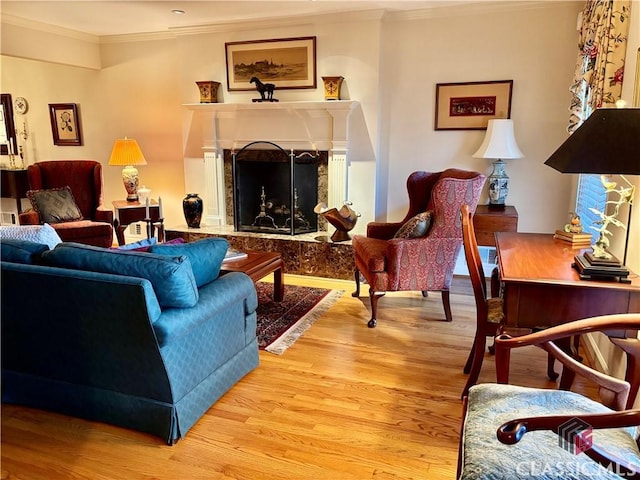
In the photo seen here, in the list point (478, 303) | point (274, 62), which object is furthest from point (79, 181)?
point (478, 303)

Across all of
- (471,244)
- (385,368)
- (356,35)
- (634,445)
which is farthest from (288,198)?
(634,445)

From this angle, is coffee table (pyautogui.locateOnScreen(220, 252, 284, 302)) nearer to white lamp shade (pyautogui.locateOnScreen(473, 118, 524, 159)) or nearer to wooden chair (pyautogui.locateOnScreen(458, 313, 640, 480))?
wooden chair (pyautogui.locateOnScreen(458, 313, 640, 480))

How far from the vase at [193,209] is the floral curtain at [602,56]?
12.0 ft

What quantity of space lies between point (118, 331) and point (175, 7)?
11.5 ft

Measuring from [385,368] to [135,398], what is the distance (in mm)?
1444

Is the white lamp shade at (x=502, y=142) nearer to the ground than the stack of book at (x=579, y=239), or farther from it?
farther from it

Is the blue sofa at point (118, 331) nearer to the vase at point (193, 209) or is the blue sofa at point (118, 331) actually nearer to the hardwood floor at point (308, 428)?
the hardwood floor at point (308, 428)

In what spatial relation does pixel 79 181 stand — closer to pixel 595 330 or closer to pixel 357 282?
pixel 357 282

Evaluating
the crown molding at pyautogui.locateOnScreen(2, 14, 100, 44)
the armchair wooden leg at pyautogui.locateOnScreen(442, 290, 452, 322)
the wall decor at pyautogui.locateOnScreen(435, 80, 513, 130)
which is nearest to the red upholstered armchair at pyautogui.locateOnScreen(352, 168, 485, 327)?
the armchair wooden leg at pyautogui.locateOnScreen(442, 290, 452, 322)

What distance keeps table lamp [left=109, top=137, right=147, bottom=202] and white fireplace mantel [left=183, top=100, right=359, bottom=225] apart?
60cm

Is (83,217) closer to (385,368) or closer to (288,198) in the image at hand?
(288,198)

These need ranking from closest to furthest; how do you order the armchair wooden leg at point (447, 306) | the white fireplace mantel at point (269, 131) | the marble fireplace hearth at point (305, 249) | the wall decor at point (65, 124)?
1. the armchair wooden leg at point (447, 306)
2. the marble fireplace hearth at point (305, 249)
3. the white fireplace mantel at point (269, 131)
4. the wall decor at point (65, 124)

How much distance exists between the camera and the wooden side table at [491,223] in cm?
400

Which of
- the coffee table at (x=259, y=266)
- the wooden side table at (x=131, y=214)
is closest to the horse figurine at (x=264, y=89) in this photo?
the wooden side table at (x=131, y=214)
